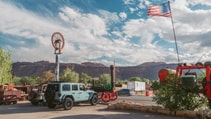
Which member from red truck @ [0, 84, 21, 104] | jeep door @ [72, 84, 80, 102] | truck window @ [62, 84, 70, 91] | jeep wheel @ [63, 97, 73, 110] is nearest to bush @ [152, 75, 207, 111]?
jeep wheel @ [63, 97, 73, 110]

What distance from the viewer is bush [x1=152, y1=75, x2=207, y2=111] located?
49.8 feet

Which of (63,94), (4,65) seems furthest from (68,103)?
(4,65)

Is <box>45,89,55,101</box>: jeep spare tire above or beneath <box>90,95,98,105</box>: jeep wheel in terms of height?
above

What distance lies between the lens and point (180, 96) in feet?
50.1

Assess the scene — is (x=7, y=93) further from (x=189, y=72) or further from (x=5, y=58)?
(x=5, y=58)

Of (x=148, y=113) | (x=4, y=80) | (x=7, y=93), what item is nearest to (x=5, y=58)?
(x=4, y=80)

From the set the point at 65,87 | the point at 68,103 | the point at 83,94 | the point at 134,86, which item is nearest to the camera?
the point at 68,103

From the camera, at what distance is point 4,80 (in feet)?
221

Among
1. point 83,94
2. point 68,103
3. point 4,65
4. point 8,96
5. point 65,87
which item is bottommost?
point 68,103

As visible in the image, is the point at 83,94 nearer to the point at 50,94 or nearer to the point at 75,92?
the point at 75,92

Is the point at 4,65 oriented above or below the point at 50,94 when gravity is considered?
above

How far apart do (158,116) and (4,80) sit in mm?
59336

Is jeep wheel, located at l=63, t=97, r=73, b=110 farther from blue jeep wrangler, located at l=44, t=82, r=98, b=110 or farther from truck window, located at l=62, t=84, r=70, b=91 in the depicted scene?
truck window, located at l=62, t=84, r=70, b=91

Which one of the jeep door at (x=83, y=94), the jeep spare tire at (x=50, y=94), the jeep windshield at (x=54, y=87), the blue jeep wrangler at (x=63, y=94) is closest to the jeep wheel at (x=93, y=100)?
the jeep door at (x=83, y=94)
